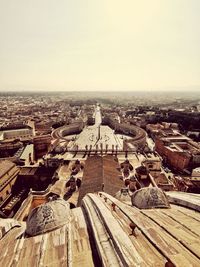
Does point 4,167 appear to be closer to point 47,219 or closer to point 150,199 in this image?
point 47,219

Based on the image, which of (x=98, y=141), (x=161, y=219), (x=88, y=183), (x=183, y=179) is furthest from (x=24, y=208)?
(x=98, y=141)

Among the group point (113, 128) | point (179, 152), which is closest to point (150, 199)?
point (179, 152)

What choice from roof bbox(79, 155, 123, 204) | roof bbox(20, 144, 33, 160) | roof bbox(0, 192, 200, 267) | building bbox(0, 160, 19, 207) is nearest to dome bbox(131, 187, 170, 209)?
roof bbox(0, 192, 200, 267)

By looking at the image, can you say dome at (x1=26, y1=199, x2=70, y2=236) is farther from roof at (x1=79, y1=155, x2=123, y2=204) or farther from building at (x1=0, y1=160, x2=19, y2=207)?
building at (x1=0, y1=160, x2=19, y2=207)

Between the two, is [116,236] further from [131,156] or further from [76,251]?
[131,156]

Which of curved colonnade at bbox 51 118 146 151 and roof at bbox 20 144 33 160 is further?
curved colonnade at bbox 51 118 146 151

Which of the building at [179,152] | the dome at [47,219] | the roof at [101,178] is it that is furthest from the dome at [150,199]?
the building at [179,152]
